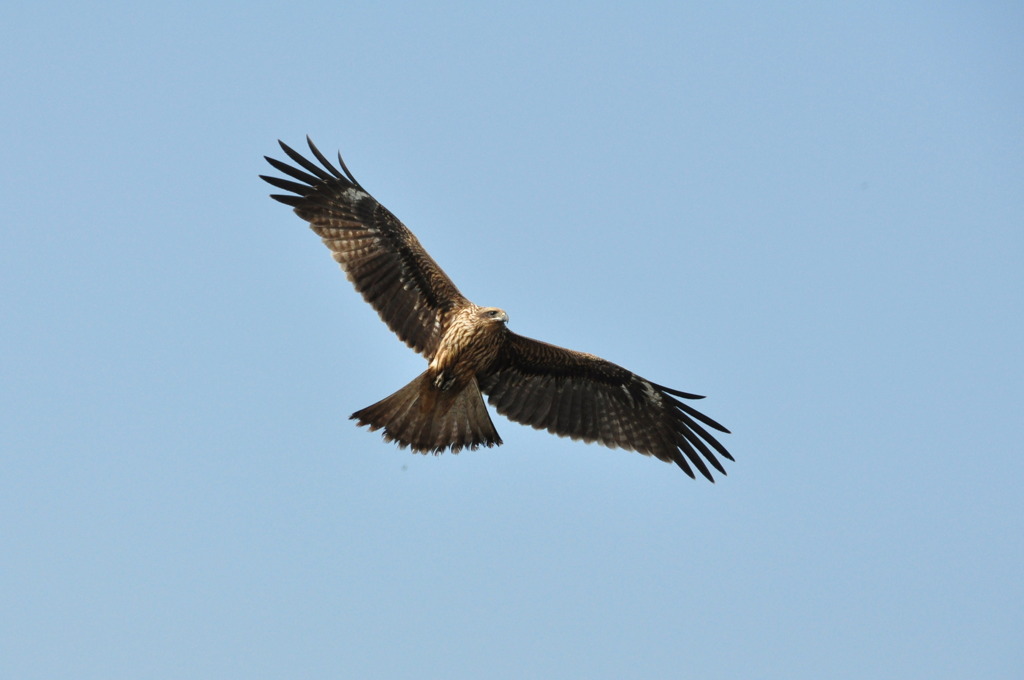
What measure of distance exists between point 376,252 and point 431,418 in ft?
5.77

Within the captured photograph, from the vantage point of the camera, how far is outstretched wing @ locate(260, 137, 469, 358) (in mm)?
12000

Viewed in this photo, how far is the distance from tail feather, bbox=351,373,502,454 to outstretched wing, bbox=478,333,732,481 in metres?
0.67

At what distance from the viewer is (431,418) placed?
11.7 m

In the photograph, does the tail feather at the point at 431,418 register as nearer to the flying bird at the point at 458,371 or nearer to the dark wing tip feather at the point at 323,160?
the flying bird at the point at 458,371

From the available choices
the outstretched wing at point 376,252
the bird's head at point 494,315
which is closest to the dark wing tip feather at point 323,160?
the outstretched wing at point 376,252

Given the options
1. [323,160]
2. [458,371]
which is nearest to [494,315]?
[458,371]

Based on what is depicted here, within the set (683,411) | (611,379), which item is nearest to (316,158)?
(611,379)

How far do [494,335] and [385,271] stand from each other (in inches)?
52.3

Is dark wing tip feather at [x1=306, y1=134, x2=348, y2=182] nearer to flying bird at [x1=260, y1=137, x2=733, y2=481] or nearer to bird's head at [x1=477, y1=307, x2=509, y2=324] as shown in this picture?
flying bird at [x1=260, y1=137, x2=733, y2=481]

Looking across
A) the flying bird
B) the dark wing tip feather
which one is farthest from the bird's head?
the dark wing tip feather

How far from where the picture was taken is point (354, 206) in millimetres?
12172

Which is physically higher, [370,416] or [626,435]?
[626,435]

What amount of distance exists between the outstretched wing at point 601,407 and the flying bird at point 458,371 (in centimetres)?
1

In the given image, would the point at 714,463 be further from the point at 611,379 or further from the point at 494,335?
the point at 494,335
